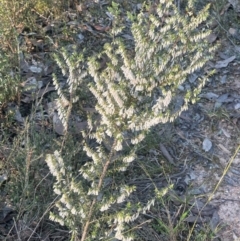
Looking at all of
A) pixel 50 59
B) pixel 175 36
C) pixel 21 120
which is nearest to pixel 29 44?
pixel 50 59

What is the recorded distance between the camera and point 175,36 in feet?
7.54

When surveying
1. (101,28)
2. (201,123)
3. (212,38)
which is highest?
(101,28)

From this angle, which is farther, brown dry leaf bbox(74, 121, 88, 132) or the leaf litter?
brown dry leaf bbox(74, 121, 88, 132)

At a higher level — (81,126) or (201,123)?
(81,126)

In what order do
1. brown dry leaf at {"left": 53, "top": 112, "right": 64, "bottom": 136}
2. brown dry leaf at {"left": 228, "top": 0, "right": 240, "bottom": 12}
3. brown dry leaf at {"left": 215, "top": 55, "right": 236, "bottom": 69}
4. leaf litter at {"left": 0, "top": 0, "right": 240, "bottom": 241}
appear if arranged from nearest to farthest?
leaf litter at {"left": 0, "top": 0, "right": 240, "bottom": 241}, brown dry leaf at {"left": 53, "top": 112, "right": 64, "bottom": 136}, brown dry leaf at {"left": 215, "top": 55, "right": 236, "bottom": 69}, brown dry leaf at {"left": 228, "top": 0, "right": 240, "bottom": 12}

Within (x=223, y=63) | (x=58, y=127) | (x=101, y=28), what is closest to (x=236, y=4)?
(x=223, y=63)

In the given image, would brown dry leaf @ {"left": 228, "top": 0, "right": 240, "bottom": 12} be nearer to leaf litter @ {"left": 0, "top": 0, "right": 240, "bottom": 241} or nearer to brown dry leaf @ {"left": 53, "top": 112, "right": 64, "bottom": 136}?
leaf litter @ {"left": 0, "top": 0, "right": 240, "bottom": 241}

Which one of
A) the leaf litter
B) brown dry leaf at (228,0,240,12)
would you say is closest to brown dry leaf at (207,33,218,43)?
the leaf litter

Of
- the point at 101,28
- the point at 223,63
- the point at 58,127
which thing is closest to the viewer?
the point at 58,127

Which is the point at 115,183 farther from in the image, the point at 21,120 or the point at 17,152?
the point at 21,120

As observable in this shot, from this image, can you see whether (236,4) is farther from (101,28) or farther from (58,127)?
(58,127)

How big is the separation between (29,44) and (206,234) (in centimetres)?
183

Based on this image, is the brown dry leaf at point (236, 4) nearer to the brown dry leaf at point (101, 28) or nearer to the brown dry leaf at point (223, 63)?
the brown dry leaf at point (223, 63)

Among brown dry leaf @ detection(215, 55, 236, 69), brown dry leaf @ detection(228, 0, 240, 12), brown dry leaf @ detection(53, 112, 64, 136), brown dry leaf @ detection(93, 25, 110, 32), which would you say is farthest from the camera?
brown dry leaf @ detection(228, 0, 240, 12)
